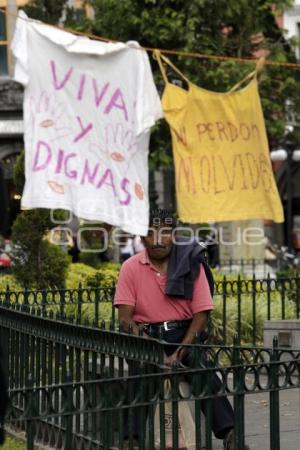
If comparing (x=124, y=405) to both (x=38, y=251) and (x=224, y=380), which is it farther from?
(x=38, y=251)

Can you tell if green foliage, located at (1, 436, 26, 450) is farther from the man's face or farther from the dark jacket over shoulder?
the man's face

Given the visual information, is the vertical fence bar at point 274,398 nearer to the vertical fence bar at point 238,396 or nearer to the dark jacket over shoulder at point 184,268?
the vertical fence bar at point 238,396

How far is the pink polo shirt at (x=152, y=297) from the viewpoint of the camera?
8438 mm

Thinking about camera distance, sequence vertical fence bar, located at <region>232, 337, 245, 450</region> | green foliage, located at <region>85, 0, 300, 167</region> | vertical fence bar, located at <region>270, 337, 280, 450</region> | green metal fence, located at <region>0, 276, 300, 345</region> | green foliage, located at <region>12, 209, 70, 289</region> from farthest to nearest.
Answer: green foliage, located at <region>85, 0, 300, 167</region> → green foliage, located at <region>12, 209, 70, 289</region> → green metal fence, located at <region>0, 276, 300, 345</region> → vertical fence bar, located at <region>270, 337, 280, 450</region> → vertical fence bar, located at <region>232, 337, 245, 450</region>

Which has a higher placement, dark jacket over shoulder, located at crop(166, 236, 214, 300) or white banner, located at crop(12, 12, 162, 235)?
white banner, located at crop(12, 12, 162, 235)

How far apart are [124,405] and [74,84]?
274 inches

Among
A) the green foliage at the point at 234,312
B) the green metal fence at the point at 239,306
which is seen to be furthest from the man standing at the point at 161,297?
the green foliage at the point at 234,312

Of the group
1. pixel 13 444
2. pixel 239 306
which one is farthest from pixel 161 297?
pixel 239 306

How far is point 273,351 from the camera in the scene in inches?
271

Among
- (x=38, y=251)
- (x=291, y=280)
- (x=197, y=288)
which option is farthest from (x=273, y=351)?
(x=38, y=251)

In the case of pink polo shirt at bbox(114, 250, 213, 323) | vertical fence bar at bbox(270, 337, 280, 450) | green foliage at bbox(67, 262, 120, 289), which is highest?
green foliage at bbox(67, 262, 120, 289)

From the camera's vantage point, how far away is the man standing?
8398 millimetres

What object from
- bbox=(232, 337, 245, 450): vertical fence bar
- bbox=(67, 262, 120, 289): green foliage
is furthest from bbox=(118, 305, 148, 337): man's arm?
bbox=(67, 262, 120, 289): green foliage

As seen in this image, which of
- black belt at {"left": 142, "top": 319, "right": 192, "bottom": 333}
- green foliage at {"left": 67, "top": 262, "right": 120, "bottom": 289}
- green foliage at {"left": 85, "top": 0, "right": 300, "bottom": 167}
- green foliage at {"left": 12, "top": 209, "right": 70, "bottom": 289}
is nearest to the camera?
black belt at {"left": 142, "top": 319, "right": 192, "bottom": 333}
